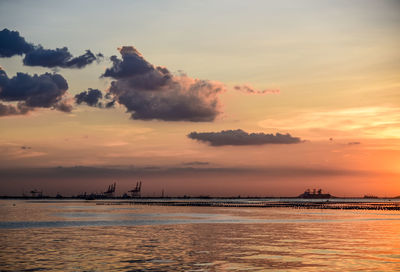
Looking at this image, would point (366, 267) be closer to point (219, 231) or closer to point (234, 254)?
point (234, 254)

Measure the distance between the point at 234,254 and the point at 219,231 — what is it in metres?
23.8

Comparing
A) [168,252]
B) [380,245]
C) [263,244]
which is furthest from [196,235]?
[380,245]

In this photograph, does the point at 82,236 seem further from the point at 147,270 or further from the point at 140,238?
the point at 147,270

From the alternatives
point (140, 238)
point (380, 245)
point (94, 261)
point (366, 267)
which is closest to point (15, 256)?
point (94, 261)

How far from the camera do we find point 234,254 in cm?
Answer: 4234

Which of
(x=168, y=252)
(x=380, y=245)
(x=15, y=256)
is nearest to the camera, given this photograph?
(x=15, y=256)

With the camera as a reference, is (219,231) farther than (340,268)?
Yes

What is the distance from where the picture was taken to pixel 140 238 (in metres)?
56.4

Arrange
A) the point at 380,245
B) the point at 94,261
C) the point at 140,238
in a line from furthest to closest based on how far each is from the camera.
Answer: the point at 140,238 < the point at 380,245 < the point at 94,261

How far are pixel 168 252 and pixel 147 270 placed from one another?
9.75 m

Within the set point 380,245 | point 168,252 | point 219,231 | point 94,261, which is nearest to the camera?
point 94,261

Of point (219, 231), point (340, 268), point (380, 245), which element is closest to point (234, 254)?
point (340, 268)

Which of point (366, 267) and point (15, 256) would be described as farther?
point (15, 256)

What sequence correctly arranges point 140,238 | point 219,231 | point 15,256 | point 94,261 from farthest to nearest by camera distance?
point 219,231, point 140,238, point 15,256, point 94,261
